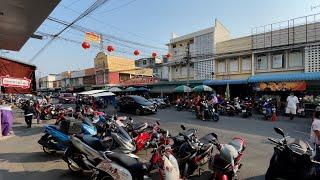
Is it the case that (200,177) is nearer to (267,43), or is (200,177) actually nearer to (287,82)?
(287,82)

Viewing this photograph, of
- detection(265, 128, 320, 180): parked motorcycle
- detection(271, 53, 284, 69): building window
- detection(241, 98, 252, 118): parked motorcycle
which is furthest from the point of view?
detection(271, 53, 284, 69): building window

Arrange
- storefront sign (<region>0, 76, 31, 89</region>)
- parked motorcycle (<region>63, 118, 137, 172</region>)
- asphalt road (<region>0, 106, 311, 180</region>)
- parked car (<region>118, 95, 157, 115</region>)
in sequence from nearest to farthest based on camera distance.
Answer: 1. parked motorcycle (<region>63, 118, 137, 172</region>)
2. asphalt road (<region>0, 106, 311, 180</region>)
3. storefront sign (<region>0, 76, 31, 89</region>)
4. parked car (<region>118, 95, 157, 115</region>)

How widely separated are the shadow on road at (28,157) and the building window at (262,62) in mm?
21864

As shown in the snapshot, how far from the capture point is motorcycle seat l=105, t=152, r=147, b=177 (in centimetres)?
521

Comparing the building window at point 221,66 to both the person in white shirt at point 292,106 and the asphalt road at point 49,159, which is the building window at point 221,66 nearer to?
the person in white shirt at point 292,106

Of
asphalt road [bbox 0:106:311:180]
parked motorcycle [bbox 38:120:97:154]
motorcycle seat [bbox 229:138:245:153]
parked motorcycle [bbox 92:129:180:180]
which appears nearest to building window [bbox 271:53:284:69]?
asphalt road [bbox 0:106:311:180]

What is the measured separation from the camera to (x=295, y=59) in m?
23.5

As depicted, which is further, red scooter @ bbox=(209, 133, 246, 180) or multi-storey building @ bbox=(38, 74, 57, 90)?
multi-storey building @ bbox=(38, 74, 57, 90)

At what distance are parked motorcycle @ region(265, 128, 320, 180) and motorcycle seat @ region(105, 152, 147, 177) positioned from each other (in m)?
2.43

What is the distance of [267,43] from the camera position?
25359mm

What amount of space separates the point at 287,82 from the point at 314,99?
7.98 feet

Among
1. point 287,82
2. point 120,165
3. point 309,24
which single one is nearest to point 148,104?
point 287,82

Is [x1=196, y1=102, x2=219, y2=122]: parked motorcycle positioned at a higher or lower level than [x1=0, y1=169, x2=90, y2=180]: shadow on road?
higher

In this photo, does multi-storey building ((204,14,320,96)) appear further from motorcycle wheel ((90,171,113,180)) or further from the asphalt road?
motorcycle wheel ((90,171,113,180))
